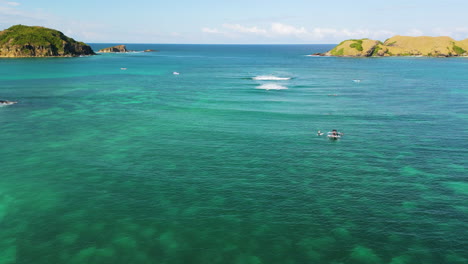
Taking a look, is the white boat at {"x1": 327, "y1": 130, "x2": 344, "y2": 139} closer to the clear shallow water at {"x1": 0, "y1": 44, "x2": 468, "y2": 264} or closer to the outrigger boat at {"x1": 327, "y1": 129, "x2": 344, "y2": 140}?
the outrigger boat at {"x1": 327, "y1": 129, "x2": 344, "y2": 140}

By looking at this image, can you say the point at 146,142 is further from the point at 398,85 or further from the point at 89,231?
the point at 398,85

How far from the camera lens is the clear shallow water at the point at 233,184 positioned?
36.0 metres

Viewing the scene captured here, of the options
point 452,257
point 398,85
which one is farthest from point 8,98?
point 398,85

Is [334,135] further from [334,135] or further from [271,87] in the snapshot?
[271,87]

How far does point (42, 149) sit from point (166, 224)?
3843cm

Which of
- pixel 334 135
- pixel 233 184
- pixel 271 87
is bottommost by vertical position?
→ pixel 233 184

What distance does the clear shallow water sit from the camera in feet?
118

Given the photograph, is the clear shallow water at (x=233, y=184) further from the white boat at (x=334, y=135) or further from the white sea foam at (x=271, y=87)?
the white sea foam at (x=271, y=87)

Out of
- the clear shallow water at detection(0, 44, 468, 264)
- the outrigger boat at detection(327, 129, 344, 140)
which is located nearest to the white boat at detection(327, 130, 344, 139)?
the outrigger boat at detection(327, 129, 344, 140)

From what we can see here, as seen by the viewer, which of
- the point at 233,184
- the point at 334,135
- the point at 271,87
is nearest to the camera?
the point at 233,184

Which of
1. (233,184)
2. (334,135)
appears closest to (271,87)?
(334,135)

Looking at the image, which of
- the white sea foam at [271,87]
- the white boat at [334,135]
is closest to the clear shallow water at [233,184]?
the white boat at [334,135]

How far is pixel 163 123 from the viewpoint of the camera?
85.1 m

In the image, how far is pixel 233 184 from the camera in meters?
50.9
